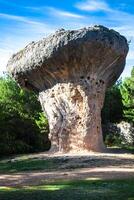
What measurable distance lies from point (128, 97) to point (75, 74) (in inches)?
757

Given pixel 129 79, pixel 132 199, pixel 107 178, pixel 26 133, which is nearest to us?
pixel 132 199

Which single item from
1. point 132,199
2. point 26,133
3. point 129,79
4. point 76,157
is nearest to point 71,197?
point 132,199

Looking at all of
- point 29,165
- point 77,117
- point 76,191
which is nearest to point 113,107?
point 77,117

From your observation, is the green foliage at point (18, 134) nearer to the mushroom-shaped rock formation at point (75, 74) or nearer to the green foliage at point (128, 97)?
the mushroom-shaped rock formation at point (75, 74)

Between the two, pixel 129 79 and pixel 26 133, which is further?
pixel 129 79

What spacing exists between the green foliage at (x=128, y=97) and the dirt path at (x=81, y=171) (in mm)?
20776

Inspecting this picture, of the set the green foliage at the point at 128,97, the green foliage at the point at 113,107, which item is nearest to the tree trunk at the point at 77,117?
the green foliage at the point at 128,97

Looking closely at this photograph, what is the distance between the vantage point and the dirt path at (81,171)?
1691 cm

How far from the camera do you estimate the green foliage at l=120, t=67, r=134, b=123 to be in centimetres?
Answer: 4437

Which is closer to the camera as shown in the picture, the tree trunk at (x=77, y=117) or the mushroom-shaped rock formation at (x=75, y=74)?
Result: the mushroom-shaped rock formation at (x=75, y=74)

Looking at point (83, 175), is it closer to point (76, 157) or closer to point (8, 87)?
point (76, 157)

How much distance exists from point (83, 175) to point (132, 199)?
17.8 feet

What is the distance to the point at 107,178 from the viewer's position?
16.4 meters

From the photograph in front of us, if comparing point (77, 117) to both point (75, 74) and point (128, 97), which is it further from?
point (128, 97)
